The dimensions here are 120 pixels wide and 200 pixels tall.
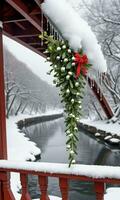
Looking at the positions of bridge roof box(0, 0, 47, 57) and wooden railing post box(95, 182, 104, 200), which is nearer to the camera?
wooden railing post box(95, 182, 104, 200)

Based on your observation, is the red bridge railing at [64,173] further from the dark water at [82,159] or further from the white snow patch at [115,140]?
the white snow patch at [115,140]

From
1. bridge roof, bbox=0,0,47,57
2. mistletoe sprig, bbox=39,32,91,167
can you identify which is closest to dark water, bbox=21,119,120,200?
bridge roof, bbox=0,0,47,57

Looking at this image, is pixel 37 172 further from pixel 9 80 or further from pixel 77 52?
pixel 9 80

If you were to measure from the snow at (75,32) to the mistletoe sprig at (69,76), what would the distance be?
0.07 m

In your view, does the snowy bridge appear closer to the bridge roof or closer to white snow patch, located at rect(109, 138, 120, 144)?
the bridge roof

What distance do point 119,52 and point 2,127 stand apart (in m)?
17.7

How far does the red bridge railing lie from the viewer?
2279mm

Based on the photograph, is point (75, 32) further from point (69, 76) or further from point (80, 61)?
point (69, 76)

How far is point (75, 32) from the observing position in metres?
2.57

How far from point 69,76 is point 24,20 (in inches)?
57.0

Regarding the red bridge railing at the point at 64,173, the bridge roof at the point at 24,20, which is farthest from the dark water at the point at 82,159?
the red bridge railing at the point at 64,173

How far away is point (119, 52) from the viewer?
1995cm

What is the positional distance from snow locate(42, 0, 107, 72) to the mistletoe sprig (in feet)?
0.24

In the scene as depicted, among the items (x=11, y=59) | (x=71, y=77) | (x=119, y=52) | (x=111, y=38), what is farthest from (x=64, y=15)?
(x=11, y=59)
